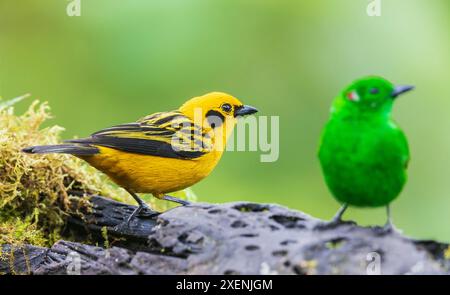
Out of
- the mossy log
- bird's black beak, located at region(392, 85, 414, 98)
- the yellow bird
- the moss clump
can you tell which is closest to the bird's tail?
the yellow bird

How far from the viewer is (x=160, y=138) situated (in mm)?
4945

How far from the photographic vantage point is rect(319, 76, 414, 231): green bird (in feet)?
11.6

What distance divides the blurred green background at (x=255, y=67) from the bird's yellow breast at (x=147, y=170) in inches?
108

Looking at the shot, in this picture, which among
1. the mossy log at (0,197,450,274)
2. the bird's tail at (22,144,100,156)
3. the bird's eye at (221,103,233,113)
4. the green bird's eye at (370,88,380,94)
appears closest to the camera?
the mossy log at (0,197,450,274)

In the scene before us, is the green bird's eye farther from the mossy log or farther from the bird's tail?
the bird's tail

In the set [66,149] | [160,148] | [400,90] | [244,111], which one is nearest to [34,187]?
[66,149]

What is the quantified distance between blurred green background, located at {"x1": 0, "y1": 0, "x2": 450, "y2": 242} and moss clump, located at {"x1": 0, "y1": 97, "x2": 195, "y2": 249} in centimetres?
274

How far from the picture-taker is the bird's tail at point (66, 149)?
14.3ft

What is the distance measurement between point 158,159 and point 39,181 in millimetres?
882

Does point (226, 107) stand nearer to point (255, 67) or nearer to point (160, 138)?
point (160, 138)

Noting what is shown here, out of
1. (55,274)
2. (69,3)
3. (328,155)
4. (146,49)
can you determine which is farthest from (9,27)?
(328,155)

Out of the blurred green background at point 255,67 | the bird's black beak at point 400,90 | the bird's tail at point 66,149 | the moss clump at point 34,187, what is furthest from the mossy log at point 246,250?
the blurred green background at point 255,67

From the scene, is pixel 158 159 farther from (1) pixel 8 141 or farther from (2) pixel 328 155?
(2) pixel 328 155

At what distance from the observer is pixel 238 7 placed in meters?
8.35
